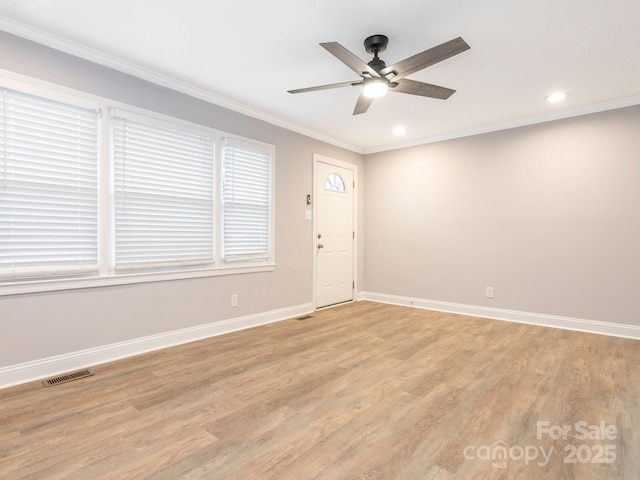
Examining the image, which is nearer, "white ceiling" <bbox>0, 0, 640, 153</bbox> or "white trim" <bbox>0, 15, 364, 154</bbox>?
"white ceiling" <bbox>0, 0, 640, 153</bbox>

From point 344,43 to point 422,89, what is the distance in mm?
730

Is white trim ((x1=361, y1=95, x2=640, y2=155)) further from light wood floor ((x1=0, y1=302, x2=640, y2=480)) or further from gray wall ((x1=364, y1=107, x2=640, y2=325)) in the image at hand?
light wood floor ((x1=0, y1=302, x2=640, y2=480))

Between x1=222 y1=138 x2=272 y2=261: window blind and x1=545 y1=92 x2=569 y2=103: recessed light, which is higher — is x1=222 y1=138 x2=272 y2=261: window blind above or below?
below

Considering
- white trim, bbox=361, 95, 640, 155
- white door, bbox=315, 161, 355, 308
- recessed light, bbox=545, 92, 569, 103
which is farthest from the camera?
white door, bbox=315, 161, 355, 308

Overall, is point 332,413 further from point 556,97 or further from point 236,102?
point 556,97

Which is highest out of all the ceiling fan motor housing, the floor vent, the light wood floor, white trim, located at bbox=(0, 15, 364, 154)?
white trim, located at bbox=(0, 15, 364, 154)

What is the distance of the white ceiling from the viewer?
225 cm

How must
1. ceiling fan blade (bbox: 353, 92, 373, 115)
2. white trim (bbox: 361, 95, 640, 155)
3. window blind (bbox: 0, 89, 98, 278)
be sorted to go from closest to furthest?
1. window blind (bbox: 0, 89, 98, 278)
2. ceiling fan blade (bbox: 353, 92, 373, 115)
3. white trim (bbox: 361, 95, 640, 155)

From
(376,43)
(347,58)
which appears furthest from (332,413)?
(376,43)

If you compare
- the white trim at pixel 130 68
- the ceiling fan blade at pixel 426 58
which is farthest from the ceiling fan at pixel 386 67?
the white trim at pixel 130 68

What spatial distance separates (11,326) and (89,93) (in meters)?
1.93

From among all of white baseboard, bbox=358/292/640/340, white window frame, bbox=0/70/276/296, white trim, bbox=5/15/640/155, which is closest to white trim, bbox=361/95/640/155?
white trim, bbox=5/15/640/155

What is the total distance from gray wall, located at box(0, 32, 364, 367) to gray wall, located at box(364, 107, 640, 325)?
158 cm

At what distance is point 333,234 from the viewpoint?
17.3ft
